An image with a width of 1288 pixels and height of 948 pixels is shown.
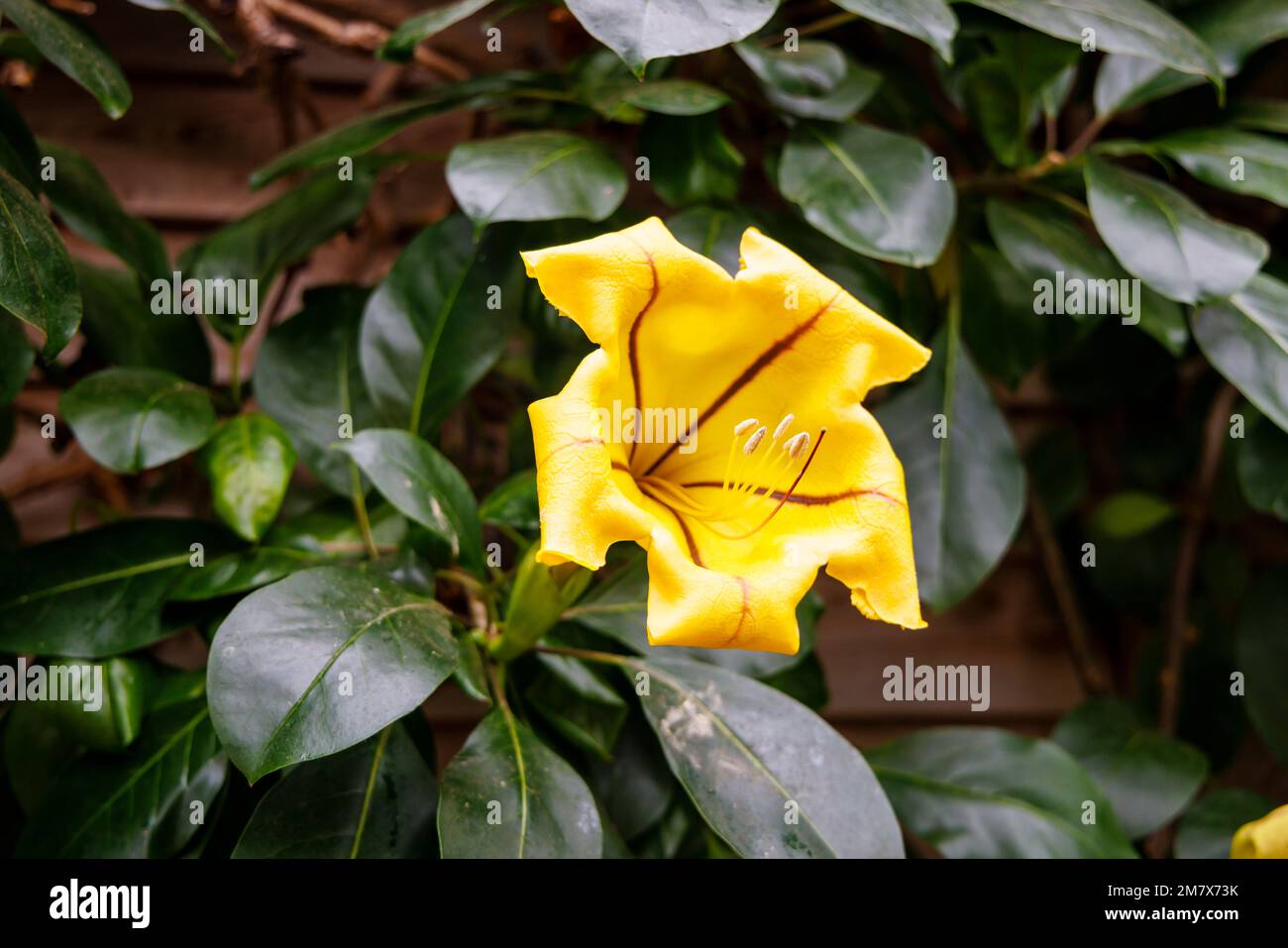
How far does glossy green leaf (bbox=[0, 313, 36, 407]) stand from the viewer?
0.96 m

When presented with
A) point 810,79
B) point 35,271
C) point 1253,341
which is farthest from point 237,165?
point 1253,341

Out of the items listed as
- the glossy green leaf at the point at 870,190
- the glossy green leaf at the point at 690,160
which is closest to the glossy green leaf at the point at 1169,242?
the glossy green leaf at the point at 870,190

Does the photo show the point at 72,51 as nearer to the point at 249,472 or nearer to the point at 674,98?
the point at 249,472

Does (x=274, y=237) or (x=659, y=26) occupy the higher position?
(x=659, y=26)

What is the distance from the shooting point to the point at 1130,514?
168cm

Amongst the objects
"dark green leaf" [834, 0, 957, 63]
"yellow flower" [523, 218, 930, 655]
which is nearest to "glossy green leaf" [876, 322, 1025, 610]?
"yellow flower" [523, 218, 930, 655]

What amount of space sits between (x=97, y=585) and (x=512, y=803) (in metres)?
0.49

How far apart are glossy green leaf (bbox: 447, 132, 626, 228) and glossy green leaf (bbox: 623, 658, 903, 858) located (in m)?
0.46

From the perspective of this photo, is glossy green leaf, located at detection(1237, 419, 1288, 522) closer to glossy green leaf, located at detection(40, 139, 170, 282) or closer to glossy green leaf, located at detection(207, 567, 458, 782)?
glossy green leaf, located at detection(207, 567, 458, 782)

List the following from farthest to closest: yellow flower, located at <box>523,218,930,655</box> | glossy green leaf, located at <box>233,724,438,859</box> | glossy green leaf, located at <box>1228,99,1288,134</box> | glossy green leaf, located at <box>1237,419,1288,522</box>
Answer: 1. glossy green leaf, located at <box>1228,99,1288,134</box>
2. glossy green leaf, located at <box>1237,419,1288,522</box>
3. glossy green leaf, located at <box>233,724,438,859</box>
4. yellow flower, located at <box>523,218,930,655</box>

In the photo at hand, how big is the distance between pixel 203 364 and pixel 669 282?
70cm

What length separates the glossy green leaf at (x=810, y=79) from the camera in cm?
112

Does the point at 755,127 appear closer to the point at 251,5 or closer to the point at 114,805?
the point at 251,5
